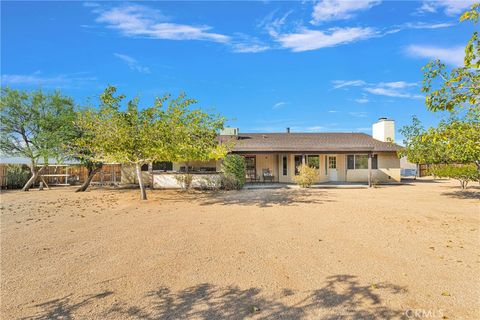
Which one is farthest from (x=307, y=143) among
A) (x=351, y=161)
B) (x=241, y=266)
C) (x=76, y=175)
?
(x=241, y=266)

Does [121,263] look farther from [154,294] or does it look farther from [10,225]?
[10,225]

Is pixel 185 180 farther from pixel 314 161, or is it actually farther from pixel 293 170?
pixel 314 161

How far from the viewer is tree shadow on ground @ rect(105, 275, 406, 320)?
350 centimetres

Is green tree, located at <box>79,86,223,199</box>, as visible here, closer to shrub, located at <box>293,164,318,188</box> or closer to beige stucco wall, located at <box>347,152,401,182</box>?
shrub, located at <box>293,164,318,188</box>

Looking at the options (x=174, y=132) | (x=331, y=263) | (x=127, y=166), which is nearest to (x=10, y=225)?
(x=174, y=132)

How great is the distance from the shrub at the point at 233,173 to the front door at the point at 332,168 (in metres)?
8.44

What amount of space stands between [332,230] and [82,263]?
581 centimetres

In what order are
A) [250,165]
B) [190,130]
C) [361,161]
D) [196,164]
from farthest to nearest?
[361,161] → [250,165] → [196,164] → [190,130]

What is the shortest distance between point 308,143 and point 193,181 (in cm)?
993

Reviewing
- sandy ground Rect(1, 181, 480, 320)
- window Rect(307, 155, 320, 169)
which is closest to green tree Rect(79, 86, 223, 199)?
sandy ground Rect(1, 181, 480, 320)

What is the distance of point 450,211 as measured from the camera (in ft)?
34.2

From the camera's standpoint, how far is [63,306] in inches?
146

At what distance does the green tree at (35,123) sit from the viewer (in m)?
17.0

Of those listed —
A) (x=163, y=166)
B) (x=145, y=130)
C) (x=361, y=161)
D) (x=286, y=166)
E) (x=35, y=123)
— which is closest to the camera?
(x=145, y=130)
